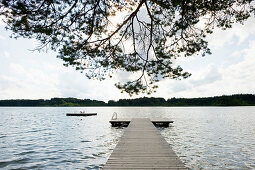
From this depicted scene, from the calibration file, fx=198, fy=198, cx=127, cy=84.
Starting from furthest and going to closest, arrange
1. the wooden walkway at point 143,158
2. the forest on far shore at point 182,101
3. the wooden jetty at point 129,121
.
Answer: the forest on far shore at point 182,101, the wooden jetty at point 129,121, the wooden walkway at point 143,158

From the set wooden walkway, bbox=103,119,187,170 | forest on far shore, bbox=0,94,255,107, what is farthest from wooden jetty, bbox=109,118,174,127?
forest on far shore, bbox=0,94,255,107

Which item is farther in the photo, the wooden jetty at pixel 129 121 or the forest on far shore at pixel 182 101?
the forest on far shore at pixel 182 101

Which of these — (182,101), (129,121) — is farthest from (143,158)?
(182,101)

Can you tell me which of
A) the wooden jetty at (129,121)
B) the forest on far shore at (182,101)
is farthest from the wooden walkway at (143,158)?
the forest on far shore at (182,101)

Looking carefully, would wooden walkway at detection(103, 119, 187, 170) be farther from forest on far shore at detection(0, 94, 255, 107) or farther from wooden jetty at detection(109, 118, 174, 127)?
forest on far shore at detection(0, 94, 255, 107)

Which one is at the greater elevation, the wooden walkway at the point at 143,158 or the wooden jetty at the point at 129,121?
the wooden walkway at the point at 143,158

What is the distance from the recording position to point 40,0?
7316mm

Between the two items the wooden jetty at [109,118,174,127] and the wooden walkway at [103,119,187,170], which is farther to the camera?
the wooden jetty at [109,118,174,127]

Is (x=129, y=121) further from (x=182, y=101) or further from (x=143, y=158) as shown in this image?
(x=182, y=101)

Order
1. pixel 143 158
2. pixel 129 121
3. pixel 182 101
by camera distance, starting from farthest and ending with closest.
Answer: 1. pixel 182 101
2. pixel 129 121
3. pixel 143 158

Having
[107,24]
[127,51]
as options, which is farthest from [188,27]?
[107,24]

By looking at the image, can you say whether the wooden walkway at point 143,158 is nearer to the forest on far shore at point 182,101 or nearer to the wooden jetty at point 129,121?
the wooden jetty at point 129,121

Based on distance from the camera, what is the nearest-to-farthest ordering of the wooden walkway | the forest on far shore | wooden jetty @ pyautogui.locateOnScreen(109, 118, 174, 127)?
1. the wooden walkway
2. wooden jetty @ pyautogui.locateOnScreen(109, 118, 174, 127)
3. the forest on far shore

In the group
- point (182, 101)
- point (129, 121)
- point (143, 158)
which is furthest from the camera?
point (182, 101)
